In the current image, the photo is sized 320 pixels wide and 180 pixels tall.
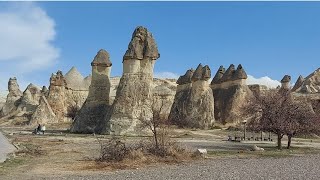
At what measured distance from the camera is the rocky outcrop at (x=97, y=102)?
3662cm

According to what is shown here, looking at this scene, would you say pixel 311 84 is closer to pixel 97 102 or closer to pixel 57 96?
pixel 57 96

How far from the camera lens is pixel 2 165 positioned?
13641 mm

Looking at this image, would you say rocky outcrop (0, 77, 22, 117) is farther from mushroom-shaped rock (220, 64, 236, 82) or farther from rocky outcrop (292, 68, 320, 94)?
rocky outcrop (292, 68, 320, 94)

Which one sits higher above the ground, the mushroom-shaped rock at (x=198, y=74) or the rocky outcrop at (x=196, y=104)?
the mushroom-shaped rock at (x=198, y=74)

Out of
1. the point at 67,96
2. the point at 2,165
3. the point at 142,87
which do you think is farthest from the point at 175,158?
the point at 67,96

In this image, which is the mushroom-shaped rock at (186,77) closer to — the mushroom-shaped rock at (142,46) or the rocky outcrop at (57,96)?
the rocky outcrop at (57,96)

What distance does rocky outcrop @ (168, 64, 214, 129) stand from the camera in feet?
152

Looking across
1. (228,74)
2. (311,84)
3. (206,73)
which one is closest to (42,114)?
(206,73)

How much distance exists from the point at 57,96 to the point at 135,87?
26.3 m

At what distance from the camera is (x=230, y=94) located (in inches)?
2021

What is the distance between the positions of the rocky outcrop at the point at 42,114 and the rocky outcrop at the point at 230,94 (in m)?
19.5

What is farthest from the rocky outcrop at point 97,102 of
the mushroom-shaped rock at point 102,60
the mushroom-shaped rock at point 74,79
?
the mushroom-shaped rock at point 74,79

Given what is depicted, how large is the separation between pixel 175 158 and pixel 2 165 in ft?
18.9

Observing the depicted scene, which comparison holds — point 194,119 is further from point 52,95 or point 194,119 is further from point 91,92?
point 52,95
